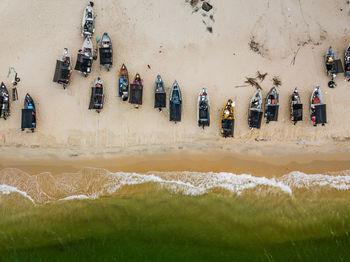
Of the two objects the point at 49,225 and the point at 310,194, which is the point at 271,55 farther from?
the point at 49,225

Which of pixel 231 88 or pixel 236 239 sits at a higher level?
pixel 231 88

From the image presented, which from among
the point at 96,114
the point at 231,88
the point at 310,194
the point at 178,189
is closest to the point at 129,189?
the point at 178,189

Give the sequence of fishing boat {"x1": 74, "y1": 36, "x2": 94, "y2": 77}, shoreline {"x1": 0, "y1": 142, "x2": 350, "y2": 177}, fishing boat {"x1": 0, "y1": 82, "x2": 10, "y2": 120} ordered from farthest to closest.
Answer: shoreline {"x1": 0, "y1": 142, "x2": 350, "y2": 177} → fishing boat {"x1": 0, "y1": 82, "x2": 10, "y2": 120} → fishing boat {"x1": 74, "y1": 36, "x2": 94, "y2": 77}

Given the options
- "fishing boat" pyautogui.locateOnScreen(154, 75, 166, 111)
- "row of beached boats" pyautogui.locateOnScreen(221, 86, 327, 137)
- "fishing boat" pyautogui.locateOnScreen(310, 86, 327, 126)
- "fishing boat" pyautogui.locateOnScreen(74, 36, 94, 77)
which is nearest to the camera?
"fishing boat" pyautogui.locateOnScreen(310, 86, 327, 126)

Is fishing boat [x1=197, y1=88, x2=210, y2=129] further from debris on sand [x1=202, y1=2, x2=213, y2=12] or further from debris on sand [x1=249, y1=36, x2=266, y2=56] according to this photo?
debris on sand [x1=202, y1=2, x2=213, y2=12]

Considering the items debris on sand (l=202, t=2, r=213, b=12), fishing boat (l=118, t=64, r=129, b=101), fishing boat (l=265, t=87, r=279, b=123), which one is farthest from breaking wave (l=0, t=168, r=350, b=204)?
debris on sand (l=202, t=2, r=213, b=12)

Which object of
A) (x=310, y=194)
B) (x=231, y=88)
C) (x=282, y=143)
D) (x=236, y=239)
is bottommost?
(x=236, y=239)
